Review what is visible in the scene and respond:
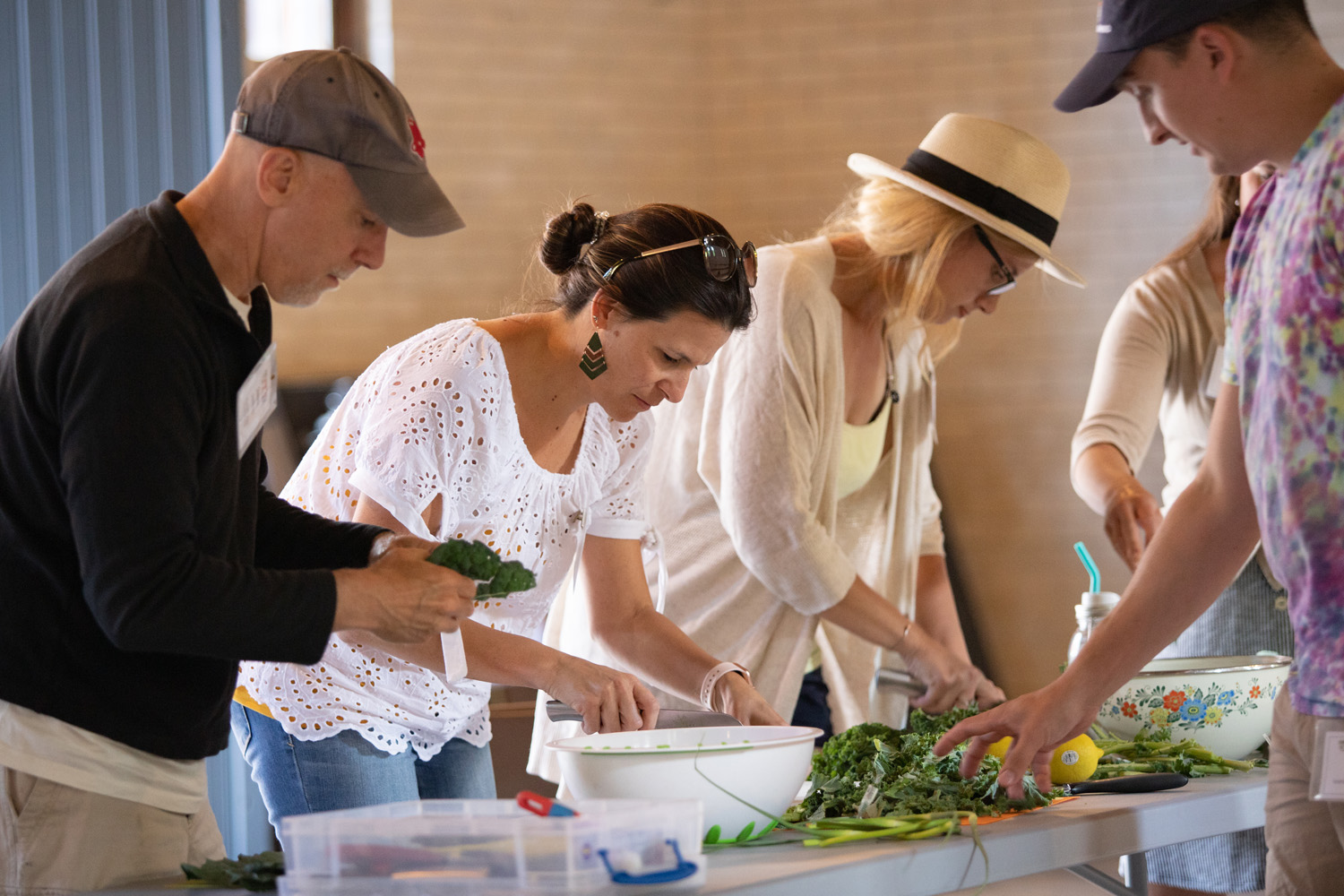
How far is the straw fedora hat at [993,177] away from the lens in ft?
8.44

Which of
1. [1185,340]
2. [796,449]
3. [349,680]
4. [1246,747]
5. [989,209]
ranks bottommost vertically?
[1246,747]

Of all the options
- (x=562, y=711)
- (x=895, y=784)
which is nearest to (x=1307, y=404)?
(x=895, y=784)

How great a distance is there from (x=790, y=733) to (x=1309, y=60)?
923 mm

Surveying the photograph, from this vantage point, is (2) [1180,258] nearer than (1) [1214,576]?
No

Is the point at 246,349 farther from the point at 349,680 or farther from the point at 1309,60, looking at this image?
the point at 1309,60

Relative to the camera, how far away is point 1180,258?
2.73 meters

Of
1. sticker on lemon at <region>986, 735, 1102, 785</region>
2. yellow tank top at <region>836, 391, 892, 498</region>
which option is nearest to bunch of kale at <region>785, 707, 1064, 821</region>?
sticker on lemon at <region>986, 735, 1102, 785</region>

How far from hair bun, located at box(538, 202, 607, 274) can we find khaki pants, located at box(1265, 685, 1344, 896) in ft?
3.76

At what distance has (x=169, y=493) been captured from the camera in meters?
1.20

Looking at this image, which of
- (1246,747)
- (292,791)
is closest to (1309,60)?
(1246,747)

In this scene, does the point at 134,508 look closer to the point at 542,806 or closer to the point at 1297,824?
the point at 542,806

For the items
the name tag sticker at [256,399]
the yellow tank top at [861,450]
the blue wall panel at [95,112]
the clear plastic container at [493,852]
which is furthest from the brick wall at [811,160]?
the clear plastic container at [493,852]

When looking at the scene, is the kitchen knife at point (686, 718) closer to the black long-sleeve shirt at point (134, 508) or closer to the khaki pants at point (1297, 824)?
the black long-sleeve shirt at point (134, 508)

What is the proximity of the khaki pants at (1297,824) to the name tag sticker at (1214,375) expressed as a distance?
4.41ft
